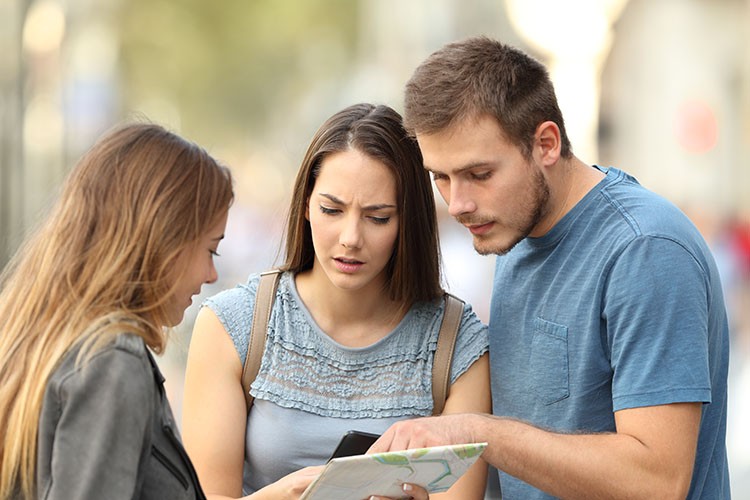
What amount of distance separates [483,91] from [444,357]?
2.69ft

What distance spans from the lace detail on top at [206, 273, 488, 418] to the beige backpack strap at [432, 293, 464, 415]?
19 mm

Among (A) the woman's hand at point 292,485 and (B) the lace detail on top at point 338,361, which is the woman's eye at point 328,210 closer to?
(B) the lace detail on top at point 338,361

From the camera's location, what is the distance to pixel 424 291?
387cm

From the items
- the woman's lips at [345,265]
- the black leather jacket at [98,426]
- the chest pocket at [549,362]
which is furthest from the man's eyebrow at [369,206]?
the black leather jacket at [98,426]

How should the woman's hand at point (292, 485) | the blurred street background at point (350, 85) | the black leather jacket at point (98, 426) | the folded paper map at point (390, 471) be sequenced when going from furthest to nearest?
the blurred street background at point (350, 85) < the woman's hand at point (292, 485) < the folded paper map at point (390, 471) < the black leather jacket at point (98, 426)

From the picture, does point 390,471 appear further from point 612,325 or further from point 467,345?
point 467,345

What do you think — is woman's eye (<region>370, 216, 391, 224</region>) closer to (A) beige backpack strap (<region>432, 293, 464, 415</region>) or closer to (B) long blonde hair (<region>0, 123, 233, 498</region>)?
(A) beige backpack strap (<region>432, 293, 464, 415</region>)

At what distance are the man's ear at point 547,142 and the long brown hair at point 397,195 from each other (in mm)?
402

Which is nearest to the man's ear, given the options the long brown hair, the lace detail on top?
the long brown hair

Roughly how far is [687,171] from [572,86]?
28.8 feet

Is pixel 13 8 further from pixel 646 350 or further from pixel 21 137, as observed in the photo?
pixel 646 350

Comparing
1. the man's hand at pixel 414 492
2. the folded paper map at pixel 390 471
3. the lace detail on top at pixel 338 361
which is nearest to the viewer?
the folded paper map at pixel 390 471

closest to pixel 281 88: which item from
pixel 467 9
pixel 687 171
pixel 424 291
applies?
pixel 467 9

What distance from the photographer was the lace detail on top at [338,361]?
3.66m
